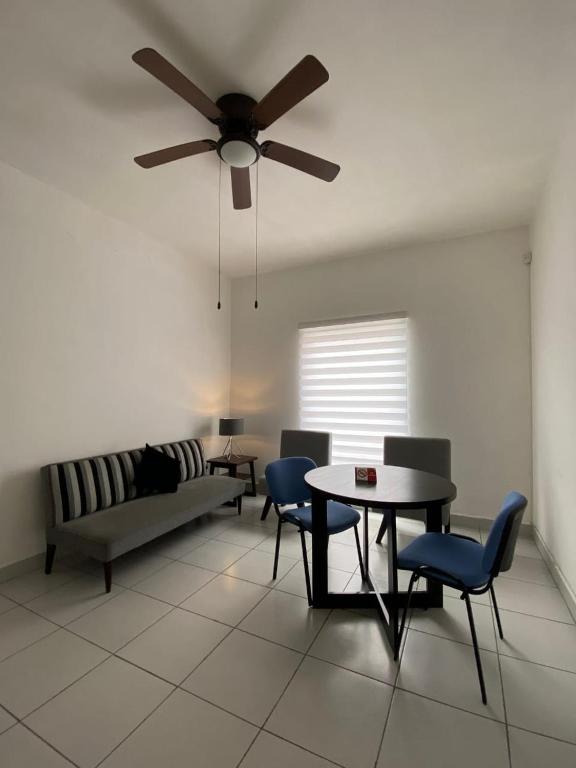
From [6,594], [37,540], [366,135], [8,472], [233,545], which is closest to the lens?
[366,135]

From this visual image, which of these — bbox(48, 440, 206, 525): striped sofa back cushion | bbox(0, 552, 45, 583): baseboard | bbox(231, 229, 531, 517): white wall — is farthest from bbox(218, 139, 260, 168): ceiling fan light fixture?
bbox(0, 552, 45, 583): baseboard

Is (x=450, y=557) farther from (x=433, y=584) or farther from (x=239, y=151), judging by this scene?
(x=239, y=151)

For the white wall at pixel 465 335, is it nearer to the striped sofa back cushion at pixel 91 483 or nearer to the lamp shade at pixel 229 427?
the lamp shade at pixel 229 427

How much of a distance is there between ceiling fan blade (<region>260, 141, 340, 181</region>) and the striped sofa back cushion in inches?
106

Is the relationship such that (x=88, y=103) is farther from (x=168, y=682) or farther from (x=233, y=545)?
(x=233, y=545)

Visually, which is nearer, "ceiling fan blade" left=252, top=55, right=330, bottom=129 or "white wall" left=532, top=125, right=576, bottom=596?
"ceiling fan blade" left=252, top=55, right=330, bottom=129

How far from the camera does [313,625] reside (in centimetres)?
202

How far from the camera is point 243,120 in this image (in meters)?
1.88

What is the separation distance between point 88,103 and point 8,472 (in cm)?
249

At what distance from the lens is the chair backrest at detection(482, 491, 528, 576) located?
152cm

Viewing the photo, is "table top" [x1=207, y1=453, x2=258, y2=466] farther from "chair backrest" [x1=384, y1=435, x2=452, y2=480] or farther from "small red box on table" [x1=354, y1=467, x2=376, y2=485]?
"small red box on table" [x1=354, y1=467, x2=376, y2=485]

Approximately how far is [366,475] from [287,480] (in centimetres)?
77

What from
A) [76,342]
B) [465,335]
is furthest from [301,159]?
[465,335]

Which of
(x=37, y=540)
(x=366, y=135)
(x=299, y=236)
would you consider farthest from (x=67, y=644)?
(x=299, y=236)
